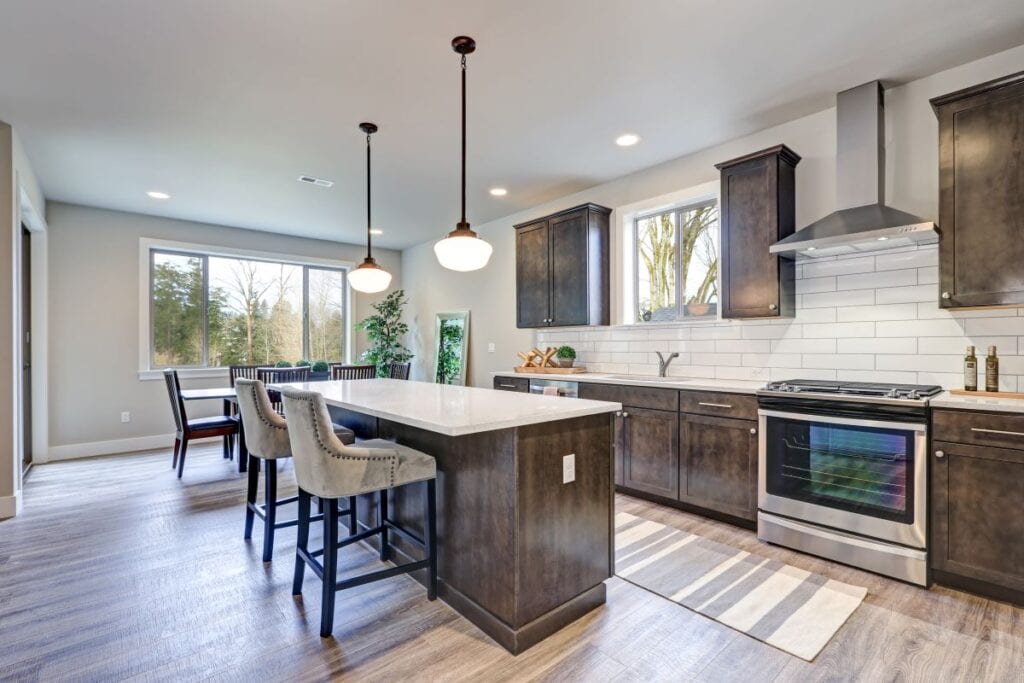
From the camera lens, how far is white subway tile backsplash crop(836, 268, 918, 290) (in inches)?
113

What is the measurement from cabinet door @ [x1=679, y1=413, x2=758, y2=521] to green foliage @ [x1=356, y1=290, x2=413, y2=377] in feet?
15.1

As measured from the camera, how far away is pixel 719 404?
3.16 meters

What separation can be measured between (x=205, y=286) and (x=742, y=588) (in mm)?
6590

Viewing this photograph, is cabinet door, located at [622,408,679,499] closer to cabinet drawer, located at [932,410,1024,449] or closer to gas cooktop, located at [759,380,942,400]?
gas cooktop, located at [759,380,942,400]

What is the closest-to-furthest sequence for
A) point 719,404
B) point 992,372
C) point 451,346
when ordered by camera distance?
point 992,372, point 719,404, point 451,346

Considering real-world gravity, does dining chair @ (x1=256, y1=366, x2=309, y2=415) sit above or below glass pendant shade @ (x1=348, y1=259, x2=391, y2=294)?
below

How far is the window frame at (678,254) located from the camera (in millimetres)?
3816

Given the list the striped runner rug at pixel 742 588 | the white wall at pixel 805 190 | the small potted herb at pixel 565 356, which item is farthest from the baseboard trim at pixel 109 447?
the striped runner rug at pixel 742 588

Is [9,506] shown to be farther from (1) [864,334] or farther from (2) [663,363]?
(1) [864,334]

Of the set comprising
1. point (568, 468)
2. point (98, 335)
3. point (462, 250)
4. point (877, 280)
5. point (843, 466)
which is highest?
→ point (462, 250)

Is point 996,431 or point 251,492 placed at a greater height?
point 996,431

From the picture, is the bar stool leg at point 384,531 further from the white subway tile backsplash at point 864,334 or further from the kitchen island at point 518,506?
the white subway tile backsplash at point 864,334

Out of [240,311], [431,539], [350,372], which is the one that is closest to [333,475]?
[431,539]

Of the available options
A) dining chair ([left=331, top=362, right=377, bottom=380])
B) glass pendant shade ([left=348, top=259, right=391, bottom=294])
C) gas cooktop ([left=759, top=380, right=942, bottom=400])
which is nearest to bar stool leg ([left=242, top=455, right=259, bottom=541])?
glass pendant shade ([left=348, top=259, right=391, bottom=294])
